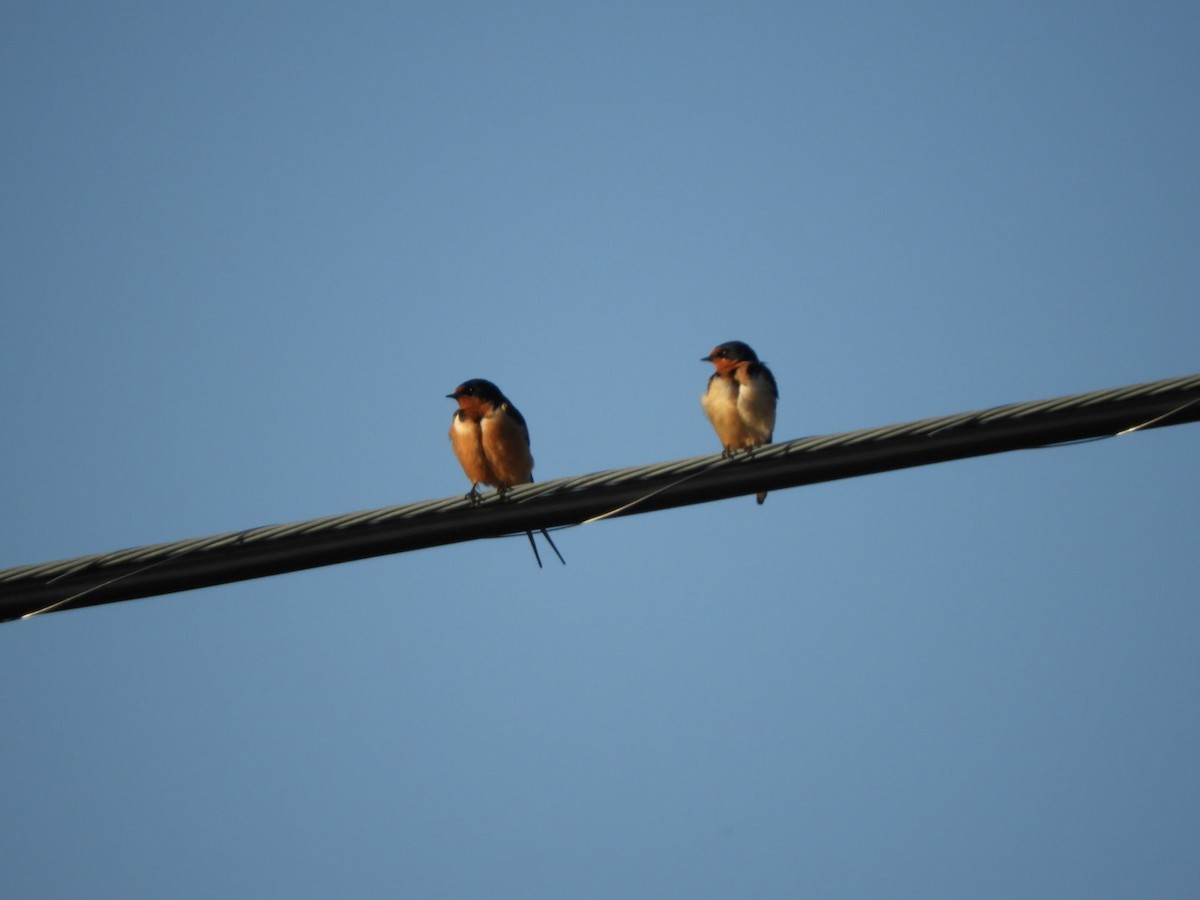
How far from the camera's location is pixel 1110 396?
16.9 feet

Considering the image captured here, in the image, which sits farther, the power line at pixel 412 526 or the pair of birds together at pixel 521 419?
the pair of birds together at pixel 521 419

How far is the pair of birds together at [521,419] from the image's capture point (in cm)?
1063

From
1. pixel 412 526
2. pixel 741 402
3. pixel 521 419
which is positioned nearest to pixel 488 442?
pixel 521 419

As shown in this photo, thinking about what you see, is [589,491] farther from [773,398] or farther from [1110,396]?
[773,398]

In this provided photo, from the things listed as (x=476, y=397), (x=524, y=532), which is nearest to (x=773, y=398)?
(x=476, y=397)

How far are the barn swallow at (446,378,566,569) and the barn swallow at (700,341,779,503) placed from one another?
146 centimetres

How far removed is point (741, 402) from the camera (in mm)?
10844

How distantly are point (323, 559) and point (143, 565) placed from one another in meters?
0.69

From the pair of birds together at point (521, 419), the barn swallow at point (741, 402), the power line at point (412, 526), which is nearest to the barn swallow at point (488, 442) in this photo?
the pair of birds together at point (521, 419)

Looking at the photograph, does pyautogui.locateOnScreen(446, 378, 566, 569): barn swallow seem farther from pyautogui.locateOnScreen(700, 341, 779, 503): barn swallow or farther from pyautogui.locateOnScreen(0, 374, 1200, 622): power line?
pyautogui.locateOnScreen(0, 374, 1200, 622): power line

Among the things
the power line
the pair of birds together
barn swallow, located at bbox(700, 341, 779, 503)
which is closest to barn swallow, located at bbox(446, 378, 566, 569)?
the pair of birds together

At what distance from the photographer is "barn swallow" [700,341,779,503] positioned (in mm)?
10867

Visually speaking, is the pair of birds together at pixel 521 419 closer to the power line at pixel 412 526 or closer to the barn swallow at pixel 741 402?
the barn swallow at pixel 741 402

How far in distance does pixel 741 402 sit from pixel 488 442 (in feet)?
6.24
